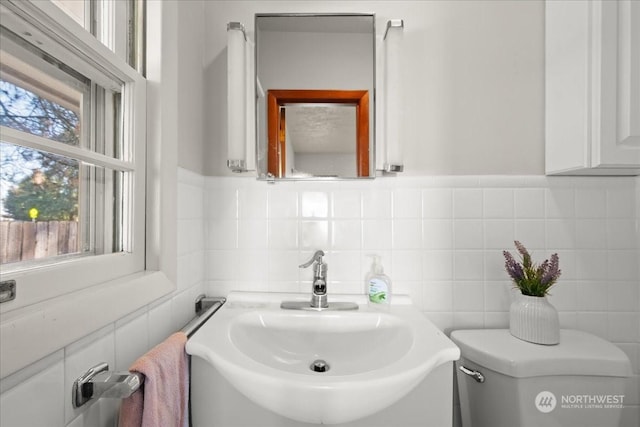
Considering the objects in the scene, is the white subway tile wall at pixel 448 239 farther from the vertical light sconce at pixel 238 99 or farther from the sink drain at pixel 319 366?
the sink drain at pixel 319 366

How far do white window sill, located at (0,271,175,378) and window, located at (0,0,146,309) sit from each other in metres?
0.04

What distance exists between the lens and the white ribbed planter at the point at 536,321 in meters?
0.88

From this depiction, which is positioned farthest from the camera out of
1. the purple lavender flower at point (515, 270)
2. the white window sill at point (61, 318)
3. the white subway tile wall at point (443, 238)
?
the white subway tile wall at point (443, 238)

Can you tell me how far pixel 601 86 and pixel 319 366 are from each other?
3.54 feet

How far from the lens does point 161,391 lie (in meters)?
0.58

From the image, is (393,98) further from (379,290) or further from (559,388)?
(559,388)

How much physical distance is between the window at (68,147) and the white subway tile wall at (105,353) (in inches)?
4.0

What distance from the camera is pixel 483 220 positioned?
107 cm

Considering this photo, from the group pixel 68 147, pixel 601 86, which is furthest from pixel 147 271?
pixel 601 86

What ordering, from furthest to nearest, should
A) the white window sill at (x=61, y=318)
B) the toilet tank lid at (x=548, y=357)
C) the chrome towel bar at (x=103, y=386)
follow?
the toilet tank lid at (x=548, y=357)
the chrome towel bar at (x=103, y=386)
the white window sill at (x=61, y=318)

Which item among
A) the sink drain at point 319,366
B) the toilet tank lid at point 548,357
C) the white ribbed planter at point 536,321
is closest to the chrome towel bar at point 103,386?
the sink drain at point 319,366

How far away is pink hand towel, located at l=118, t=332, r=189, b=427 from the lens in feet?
1.78

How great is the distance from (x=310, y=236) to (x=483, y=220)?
1.97ft

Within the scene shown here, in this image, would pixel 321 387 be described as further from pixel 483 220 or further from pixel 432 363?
pixel 483 220
